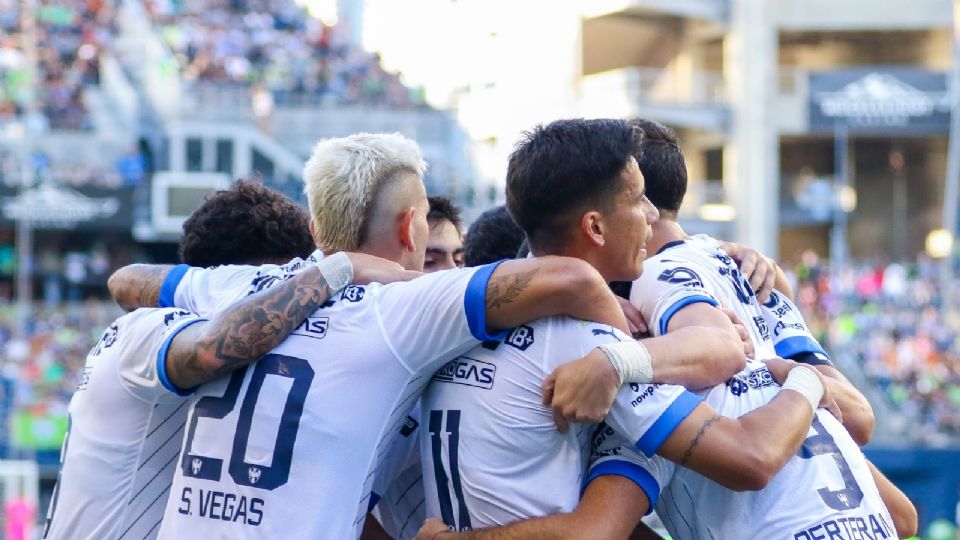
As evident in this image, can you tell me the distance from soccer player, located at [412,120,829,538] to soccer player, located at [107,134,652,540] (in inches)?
3.8

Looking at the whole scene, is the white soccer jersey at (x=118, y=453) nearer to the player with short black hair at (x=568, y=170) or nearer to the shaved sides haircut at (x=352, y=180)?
the shaved sides haircut at (x=352, y=180)

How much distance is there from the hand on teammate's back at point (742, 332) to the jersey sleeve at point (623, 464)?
0.43 meters

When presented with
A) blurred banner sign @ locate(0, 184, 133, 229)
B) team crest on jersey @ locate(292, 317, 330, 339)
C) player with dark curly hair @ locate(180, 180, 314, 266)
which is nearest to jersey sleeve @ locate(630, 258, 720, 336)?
team crest on jersey @ locate(292, 317, 330, 339)

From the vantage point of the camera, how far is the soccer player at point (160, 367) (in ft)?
12.6

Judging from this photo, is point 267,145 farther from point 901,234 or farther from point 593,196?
point 593,196

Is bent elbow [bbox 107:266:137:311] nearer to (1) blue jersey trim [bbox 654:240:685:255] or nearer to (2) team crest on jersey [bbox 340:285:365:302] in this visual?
(2) team crest on jersey [bbox 340:285:365:302]

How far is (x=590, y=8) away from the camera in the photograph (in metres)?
36.8

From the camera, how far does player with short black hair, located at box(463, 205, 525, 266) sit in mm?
5461

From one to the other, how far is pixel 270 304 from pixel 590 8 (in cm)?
3383

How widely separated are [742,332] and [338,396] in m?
1.12

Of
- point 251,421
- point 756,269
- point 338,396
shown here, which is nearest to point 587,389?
point 338,396

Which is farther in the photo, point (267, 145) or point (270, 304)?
point (267, 145)

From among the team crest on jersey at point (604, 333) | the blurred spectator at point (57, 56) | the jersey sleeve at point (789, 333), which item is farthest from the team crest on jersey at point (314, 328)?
the blurred spectator at point (57, 56)

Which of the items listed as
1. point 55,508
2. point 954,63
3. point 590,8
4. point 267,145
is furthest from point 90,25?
point 55,508
